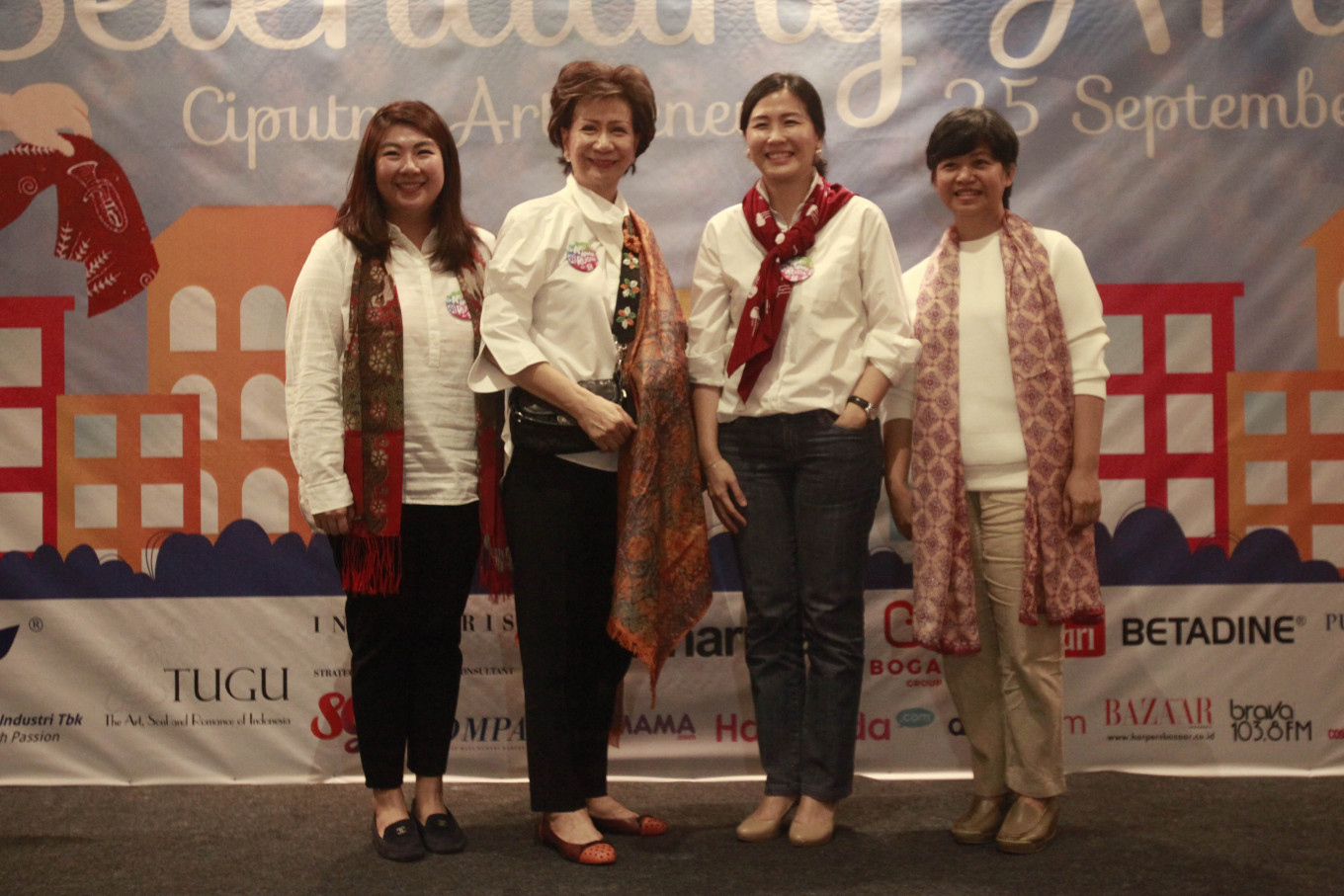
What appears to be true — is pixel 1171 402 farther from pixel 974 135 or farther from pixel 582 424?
pixel 582 424

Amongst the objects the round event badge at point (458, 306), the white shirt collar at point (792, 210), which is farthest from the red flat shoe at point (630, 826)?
the white shirt collar at point (792, 210)

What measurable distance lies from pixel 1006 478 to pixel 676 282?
112 centimetres

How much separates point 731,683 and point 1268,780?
4.77ft

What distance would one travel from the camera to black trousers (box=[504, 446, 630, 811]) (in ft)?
7.10

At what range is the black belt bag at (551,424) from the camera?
214cm

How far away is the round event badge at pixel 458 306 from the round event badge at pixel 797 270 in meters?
0.69

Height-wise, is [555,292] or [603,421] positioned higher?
[555,292]

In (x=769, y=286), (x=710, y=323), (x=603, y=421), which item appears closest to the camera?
(x=603, y=421)

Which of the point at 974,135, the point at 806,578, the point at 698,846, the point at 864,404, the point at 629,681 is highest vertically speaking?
the point at 974,135

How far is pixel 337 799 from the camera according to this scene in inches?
106

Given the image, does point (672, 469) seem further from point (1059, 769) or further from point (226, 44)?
point (226, 44)

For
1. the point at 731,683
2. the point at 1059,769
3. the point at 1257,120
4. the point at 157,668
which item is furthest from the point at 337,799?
the point at 1257,120

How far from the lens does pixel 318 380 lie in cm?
216

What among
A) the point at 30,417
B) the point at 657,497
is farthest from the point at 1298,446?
the point at 30,417
